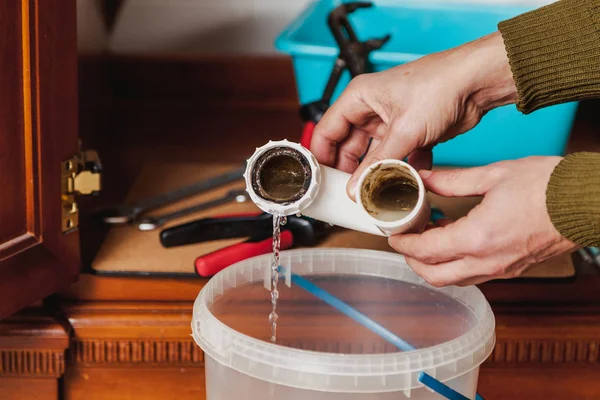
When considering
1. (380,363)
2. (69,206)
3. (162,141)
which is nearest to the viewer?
(380,363)

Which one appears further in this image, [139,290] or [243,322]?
[139,290]

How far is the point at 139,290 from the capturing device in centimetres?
76

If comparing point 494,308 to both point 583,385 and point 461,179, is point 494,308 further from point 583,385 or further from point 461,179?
point 461,179

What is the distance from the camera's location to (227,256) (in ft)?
2.42

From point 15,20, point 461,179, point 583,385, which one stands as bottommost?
point 583,385

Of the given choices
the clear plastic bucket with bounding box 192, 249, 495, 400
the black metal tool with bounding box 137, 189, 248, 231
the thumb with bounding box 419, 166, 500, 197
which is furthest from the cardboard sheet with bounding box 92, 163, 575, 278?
the thumb with bounding box 419, 166, 500, 197

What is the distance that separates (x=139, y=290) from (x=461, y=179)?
330 millimetres

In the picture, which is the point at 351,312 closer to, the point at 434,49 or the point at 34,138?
the point at 34,138

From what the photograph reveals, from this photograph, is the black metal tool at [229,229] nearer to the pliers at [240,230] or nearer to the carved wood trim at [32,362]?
the pliers at [240,230]

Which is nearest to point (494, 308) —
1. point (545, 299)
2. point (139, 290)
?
point (545, 299)

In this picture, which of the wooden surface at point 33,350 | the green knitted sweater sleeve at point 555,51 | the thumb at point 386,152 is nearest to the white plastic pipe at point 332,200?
the thumb at point 386,152

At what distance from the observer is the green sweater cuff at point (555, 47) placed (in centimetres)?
62

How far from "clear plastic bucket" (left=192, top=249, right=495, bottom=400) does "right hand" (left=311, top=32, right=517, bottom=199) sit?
11 centimetres

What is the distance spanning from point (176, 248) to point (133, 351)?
0.35ft
